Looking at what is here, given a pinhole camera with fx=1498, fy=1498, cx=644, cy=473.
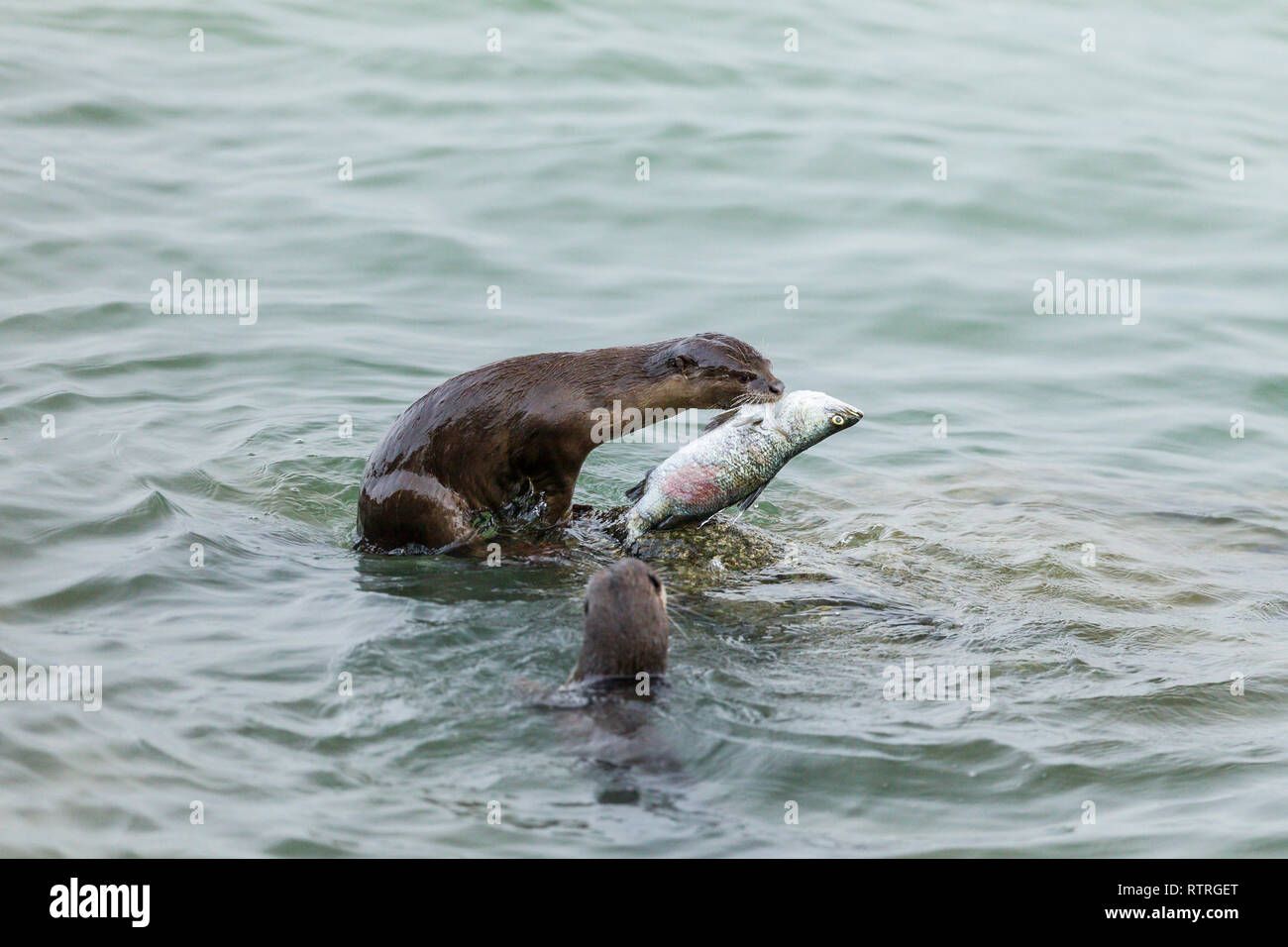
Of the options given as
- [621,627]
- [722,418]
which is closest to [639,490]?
[722,418]

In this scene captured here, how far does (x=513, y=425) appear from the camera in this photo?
20.0 ft

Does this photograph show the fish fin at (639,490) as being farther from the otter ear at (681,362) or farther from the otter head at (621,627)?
the otter head at (621,627)

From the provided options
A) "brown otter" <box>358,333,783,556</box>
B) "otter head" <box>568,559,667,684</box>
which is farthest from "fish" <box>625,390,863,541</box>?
"otter head" <box>568,559,667,684</box>

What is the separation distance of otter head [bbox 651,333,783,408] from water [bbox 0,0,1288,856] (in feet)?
2.53

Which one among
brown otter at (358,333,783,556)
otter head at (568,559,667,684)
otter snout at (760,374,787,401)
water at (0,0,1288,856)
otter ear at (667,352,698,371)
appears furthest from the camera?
otter snout at (760,374,787,401)

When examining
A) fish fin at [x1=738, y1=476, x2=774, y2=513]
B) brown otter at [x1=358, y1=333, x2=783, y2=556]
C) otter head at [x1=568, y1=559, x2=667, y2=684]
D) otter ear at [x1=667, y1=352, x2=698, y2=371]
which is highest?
otter ear at [x1=667, y1=352, x2=698, y2=371]

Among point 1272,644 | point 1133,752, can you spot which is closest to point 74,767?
point 1133,752

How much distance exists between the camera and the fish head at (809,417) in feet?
20.0

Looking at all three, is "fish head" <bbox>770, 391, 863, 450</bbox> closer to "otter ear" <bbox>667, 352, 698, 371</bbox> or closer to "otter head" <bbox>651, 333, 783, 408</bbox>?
"otter head" <bbox>651, 333, 783, 408</bbox>

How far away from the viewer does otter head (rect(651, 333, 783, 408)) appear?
6227mm

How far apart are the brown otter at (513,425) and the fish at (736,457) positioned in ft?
0.56

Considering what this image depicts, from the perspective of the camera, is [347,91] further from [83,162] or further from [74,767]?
[74,767]

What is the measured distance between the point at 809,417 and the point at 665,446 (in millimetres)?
2505

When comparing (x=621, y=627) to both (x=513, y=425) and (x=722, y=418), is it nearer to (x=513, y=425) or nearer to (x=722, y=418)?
(x=513, y=425)
